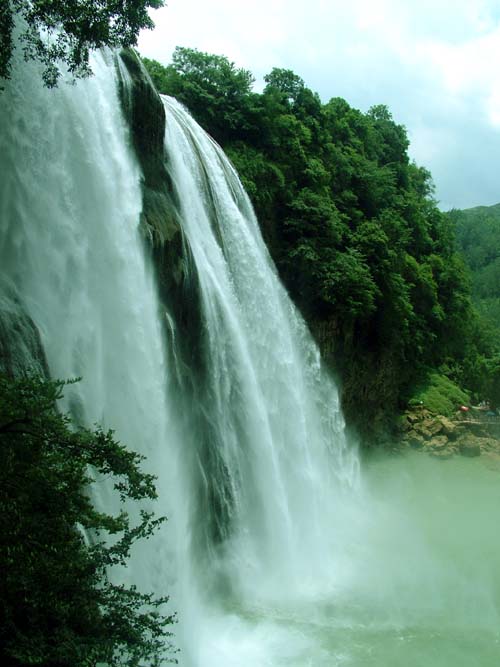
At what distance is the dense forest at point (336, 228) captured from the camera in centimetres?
1909

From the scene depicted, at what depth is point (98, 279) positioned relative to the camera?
30.1 ft

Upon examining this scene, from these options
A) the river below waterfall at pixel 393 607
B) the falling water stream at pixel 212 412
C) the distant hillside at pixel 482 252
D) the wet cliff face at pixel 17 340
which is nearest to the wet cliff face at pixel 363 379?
the falling water stream at pixel 212 412

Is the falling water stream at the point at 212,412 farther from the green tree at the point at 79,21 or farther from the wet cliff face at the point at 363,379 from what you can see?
the wet cliff face at the point at 363,379

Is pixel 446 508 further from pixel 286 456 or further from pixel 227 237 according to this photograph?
pixel 227 237

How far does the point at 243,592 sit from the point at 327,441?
7.54 metres

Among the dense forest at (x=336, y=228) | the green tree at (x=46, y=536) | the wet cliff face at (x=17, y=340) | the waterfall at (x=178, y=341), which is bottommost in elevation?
the green tree at (x=46, y=536)

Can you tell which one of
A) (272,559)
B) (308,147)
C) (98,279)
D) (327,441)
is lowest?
(272,559)

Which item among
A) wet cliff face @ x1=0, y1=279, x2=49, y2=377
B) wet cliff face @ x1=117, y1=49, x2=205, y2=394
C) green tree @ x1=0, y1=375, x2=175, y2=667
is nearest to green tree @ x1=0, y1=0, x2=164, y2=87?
wet cliff face @ x1=0, y1=279, x2=49, y2=377

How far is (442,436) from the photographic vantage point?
2434cm

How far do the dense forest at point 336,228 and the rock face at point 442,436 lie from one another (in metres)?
0.91

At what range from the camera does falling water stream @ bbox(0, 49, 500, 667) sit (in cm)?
847

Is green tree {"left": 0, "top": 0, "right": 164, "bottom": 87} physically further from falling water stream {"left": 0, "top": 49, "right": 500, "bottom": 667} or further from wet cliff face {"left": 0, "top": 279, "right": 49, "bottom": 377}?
wet cliff face {"left": 0, "top": 279, "right": 49, "bottom": 377}

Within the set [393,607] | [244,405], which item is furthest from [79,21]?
[393,607]

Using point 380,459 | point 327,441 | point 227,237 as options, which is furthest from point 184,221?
point 380,459
